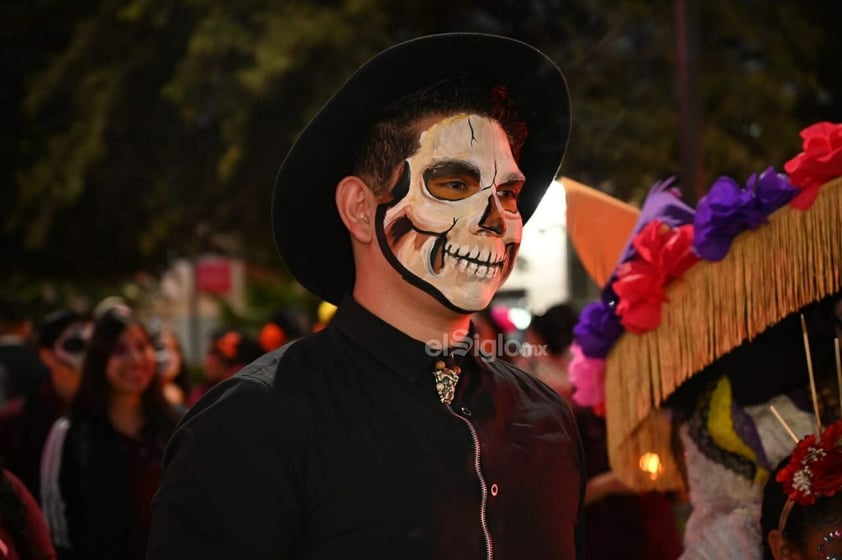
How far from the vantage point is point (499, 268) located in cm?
244

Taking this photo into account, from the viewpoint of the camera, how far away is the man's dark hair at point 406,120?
2.44 meters

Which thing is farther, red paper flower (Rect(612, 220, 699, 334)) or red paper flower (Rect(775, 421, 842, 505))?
red paper flower (Rect(612, 220, 699, 334))

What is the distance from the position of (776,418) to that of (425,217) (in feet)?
4.93

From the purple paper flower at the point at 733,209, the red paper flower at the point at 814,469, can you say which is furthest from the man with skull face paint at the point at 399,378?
the purple paper flower at the point at 733,209

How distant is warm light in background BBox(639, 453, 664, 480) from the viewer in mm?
3701

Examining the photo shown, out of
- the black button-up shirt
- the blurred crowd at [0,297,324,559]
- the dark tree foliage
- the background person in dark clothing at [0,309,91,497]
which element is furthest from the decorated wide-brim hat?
the dark tree foliage

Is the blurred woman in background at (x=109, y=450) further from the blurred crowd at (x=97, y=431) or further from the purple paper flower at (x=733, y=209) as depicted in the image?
the purple paper flower at (x=733, y=209)

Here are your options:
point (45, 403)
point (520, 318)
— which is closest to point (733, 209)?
point (45, 403)

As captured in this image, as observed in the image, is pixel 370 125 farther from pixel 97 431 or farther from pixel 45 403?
pixel 45 403

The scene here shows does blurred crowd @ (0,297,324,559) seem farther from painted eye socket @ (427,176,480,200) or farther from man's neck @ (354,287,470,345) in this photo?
painted eye socket @ (427,176,480,200)

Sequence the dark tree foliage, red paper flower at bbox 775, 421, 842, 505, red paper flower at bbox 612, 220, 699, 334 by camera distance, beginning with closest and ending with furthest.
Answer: red paper flower at bbox 775, 421, 842, 505 < red paper flower at bbox 612, 220, 699, 334 < the dark tree foliage

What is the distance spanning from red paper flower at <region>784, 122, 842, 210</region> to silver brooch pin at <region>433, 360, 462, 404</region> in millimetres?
1232

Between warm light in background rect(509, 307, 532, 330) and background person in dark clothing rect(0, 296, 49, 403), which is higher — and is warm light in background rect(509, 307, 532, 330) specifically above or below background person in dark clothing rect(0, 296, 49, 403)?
above

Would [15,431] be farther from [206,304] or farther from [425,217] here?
[206,304]
